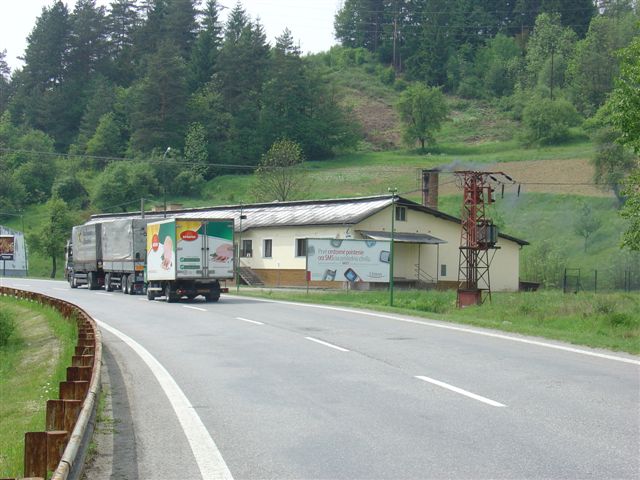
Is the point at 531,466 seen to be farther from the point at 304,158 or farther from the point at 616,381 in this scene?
the point at 304,158

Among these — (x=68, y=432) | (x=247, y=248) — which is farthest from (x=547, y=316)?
(x=247, y=248)

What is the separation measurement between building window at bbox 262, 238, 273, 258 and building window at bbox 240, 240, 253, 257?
142 cm

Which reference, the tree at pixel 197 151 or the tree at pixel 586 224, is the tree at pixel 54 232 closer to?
the tree at pixel 197 151

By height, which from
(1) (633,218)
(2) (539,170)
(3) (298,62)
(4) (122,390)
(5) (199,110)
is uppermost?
(3) (298,62)

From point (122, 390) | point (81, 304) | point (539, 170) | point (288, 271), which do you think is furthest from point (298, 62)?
point (122, 390)

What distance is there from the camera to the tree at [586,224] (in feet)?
220

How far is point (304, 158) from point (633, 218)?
274 feet

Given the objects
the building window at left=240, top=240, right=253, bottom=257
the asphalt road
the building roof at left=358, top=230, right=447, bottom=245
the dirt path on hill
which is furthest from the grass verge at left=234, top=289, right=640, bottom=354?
the dirt path on hill

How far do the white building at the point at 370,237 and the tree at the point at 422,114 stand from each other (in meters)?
55.4

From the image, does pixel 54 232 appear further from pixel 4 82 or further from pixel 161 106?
pixel 4 82

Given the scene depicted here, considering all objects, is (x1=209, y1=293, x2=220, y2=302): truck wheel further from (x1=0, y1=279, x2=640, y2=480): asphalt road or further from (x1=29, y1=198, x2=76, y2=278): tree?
(x1=29, y1=198, x2=76, y2=278): tree

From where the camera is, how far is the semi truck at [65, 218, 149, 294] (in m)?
41.5

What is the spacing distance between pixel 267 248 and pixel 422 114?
5980 centimetres

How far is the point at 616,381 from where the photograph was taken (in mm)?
11539
